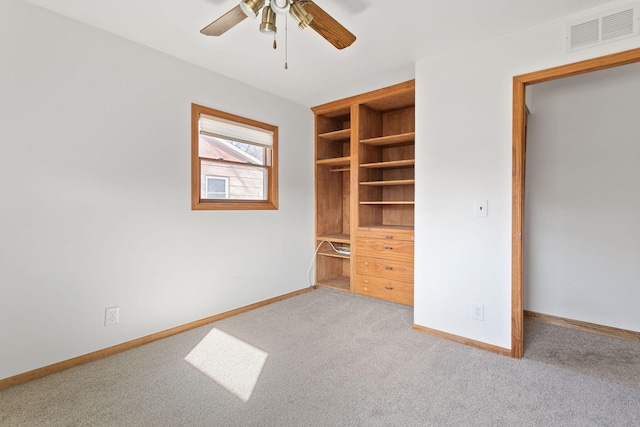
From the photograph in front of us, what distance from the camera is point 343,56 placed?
8.52ft

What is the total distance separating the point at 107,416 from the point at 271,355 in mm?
1010

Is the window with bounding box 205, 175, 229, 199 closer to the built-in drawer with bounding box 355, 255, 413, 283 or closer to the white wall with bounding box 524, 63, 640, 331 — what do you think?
the built-in drawer with bounding box 355, 255, 413, 283

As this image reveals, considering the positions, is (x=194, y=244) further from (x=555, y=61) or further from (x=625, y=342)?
(x=625, y=342)

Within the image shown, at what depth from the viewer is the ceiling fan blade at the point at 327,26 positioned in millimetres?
1548

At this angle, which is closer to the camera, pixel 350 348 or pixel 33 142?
pixel 33 142

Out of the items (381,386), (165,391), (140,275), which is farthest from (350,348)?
(140,275)

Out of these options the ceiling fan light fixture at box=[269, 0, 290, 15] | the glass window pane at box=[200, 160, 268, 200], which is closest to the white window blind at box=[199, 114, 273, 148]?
the glass window pane at box=[200, 160, 268, 200]

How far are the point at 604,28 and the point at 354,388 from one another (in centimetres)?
276

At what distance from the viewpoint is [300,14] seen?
155cm

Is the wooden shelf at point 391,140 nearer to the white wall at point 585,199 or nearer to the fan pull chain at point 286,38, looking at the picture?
the white wall at point 585,199

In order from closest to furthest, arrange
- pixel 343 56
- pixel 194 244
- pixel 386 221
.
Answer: pixel 343 56
pixel 194 244
pixel 386 221

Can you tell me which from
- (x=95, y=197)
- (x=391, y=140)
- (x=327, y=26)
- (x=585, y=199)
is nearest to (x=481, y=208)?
(x=585, y=199)

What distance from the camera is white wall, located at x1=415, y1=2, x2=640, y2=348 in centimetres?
227

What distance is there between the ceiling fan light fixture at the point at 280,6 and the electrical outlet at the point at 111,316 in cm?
232
